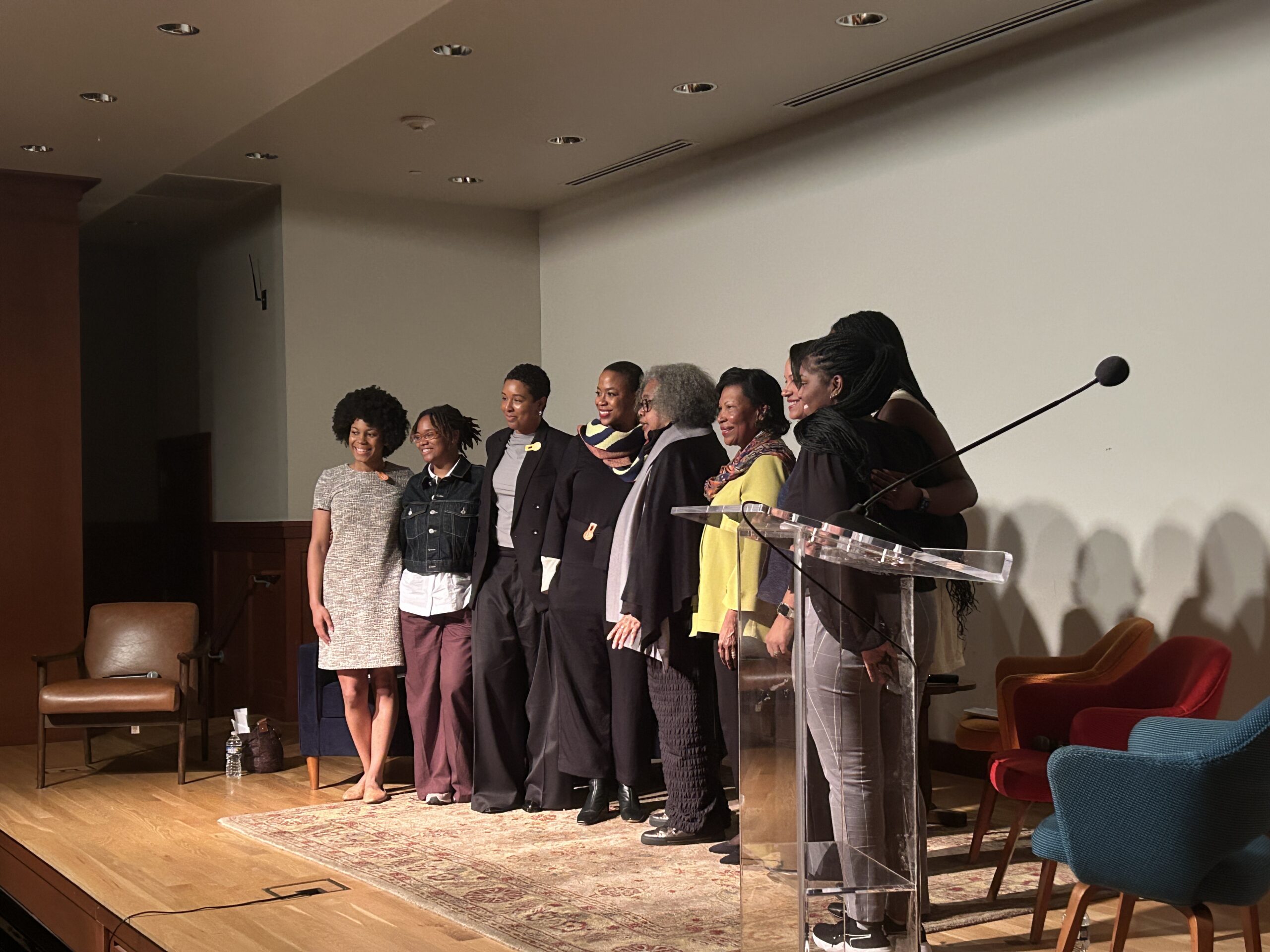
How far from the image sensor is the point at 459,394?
827 cm

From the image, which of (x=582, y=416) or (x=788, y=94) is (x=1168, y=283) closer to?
(x=788, y=94)

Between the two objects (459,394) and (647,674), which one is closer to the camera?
(647,674)

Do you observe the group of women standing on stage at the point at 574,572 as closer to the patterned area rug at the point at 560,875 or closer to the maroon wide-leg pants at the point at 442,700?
the maroon wide-leg pants at the point at 442,700

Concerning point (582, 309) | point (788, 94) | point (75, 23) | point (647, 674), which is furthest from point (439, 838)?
point (582, 309)

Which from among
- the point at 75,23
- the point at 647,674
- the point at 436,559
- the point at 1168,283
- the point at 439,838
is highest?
the point at 75,23

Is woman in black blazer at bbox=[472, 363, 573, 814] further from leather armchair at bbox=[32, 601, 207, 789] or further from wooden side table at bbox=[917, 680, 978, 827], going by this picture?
leather armchair at bbox=[32, 601, 207, 789]

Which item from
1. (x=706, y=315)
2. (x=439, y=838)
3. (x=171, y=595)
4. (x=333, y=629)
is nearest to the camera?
(x=439, y=838)

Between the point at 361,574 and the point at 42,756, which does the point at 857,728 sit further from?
the point at 42,756

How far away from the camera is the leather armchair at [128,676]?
568 centimetres

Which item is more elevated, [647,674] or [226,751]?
[647,674]

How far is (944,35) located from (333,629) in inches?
134

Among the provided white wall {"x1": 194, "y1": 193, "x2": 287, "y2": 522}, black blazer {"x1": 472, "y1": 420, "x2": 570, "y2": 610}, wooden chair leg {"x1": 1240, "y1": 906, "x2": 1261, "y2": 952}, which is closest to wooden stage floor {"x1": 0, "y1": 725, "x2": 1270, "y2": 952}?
wooden chair leg {"x1": 1240, "y1": 906, "x2": 1261, "y2": 952}

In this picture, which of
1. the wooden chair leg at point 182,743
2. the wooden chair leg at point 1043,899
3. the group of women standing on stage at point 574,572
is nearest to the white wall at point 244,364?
the wooden chair leg at point 182,743

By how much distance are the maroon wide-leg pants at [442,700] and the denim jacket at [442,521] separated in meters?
0.20
